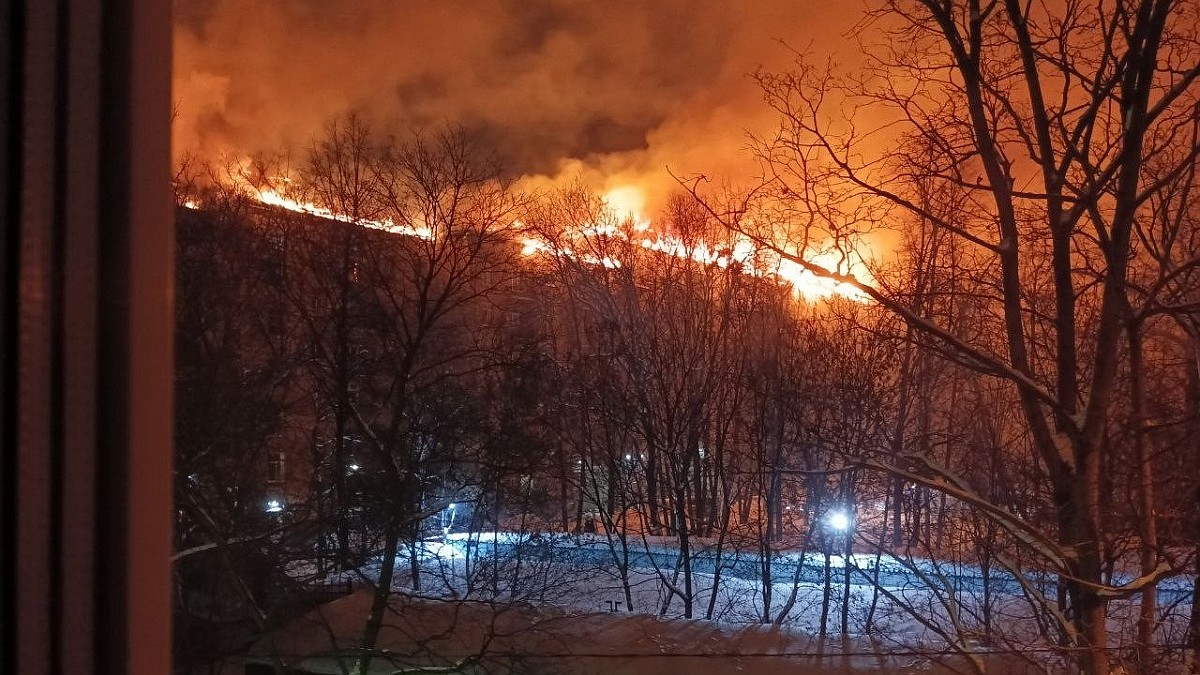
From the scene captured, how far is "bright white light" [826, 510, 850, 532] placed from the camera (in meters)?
15.9

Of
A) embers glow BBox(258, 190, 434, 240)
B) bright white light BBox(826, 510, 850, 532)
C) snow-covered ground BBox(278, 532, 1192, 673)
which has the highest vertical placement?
embers glow BBox(258, 190, 434, 240)

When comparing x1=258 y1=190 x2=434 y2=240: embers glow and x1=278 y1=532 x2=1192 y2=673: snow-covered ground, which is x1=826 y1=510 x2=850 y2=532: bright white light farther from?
x1=258 y1=190 x2=434 y2=240: embers glow

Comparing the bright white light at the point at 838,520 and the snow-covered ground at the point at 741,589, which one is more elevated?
the bright white light at the point at 838,520

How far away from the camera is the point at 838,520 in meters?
16.5

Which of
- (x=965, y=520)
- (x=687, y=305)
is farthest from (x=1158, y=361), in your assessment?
(x=687, y=305)

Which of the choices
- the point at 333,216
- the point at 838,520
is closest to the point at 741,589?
the point at 838,520

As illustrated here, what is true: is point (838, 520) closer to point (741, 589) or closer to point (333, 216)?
point (741, 589)

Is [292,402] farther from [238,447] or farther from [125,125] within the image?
[125,125]

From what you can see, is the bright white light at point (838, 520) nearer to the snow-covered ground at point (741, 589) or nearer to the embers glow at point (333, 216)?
the snow-covered ground at point (741, 589)

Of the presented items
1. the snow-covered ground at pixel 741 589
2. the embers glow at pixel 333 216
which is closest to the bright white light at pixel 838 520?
the snow-covered ground at pixel 741 589


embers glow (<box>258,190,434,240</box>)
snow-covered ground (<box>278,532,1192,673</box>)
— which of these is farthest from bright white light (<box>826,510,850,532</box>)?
embers glow (<box>258,190,434,240</box>)

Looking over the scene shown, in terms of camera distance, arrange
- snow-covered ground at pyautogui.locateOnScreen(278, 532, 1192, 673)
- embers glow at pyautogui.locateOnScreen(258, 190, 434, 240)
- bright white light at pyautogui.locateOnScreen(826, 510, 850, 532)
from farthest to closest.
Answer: bright white light at pyautogui.locateOnScreen(826, 510, 850, 532), snow-covered ground at pyautogui.locateOnScreen(278, 532, 1192, 673), embers glow at pyautogui.locateOnScreen(258, 190, 434, 240)

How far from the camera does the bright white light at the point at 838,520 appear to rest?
1591cm

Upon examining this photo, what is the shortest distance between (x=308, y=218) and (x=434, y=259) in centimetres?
252
